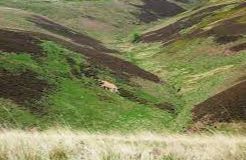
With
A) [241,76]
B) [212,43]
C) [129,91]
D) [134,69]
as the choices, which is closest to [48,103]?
[129,91]

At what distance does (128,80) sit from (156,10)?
97.1 m

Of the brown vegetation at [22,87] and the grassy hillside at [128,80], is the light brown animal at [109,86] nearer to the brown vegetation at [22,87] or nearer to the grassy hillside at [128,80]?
the grassy hillside at [128,80]

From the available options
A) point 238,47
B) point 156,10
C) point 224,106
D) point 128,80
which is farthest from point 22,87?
point 156,10

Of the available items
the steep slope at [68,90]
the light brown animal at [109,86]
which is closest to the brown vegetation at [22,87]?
the steep slope at [68,90]

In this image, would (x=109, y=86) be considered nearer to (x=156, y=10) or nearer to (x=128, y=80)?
(x=128, y=80)

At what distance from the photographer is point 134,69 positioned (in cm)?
6153

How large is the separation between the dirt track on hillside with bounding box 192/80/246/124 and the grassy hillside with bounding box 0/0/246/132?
0.08m

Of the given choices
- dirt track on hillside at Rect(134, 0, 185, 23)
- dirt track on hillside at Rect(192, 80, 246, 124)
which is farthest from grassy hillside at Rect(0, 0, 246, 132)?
dirt track on hillside at Rect(134, 0, 185, 23)

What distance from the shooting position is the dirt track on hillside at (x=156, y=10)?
452ft

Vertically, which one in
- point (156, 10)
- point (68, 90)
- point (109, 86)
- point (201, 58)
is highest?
point (68, 90)

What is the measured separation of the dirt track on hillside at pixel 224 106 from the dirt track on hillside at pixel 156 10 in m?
91.8

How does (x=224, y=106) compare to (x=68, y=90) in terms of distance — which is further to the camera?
(x=68, y=90)

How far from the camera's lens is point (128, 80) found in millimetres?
54719

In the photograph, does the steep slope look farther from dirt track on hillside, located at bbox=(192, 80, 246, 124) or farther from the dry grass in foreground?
the dry grass in foreground
